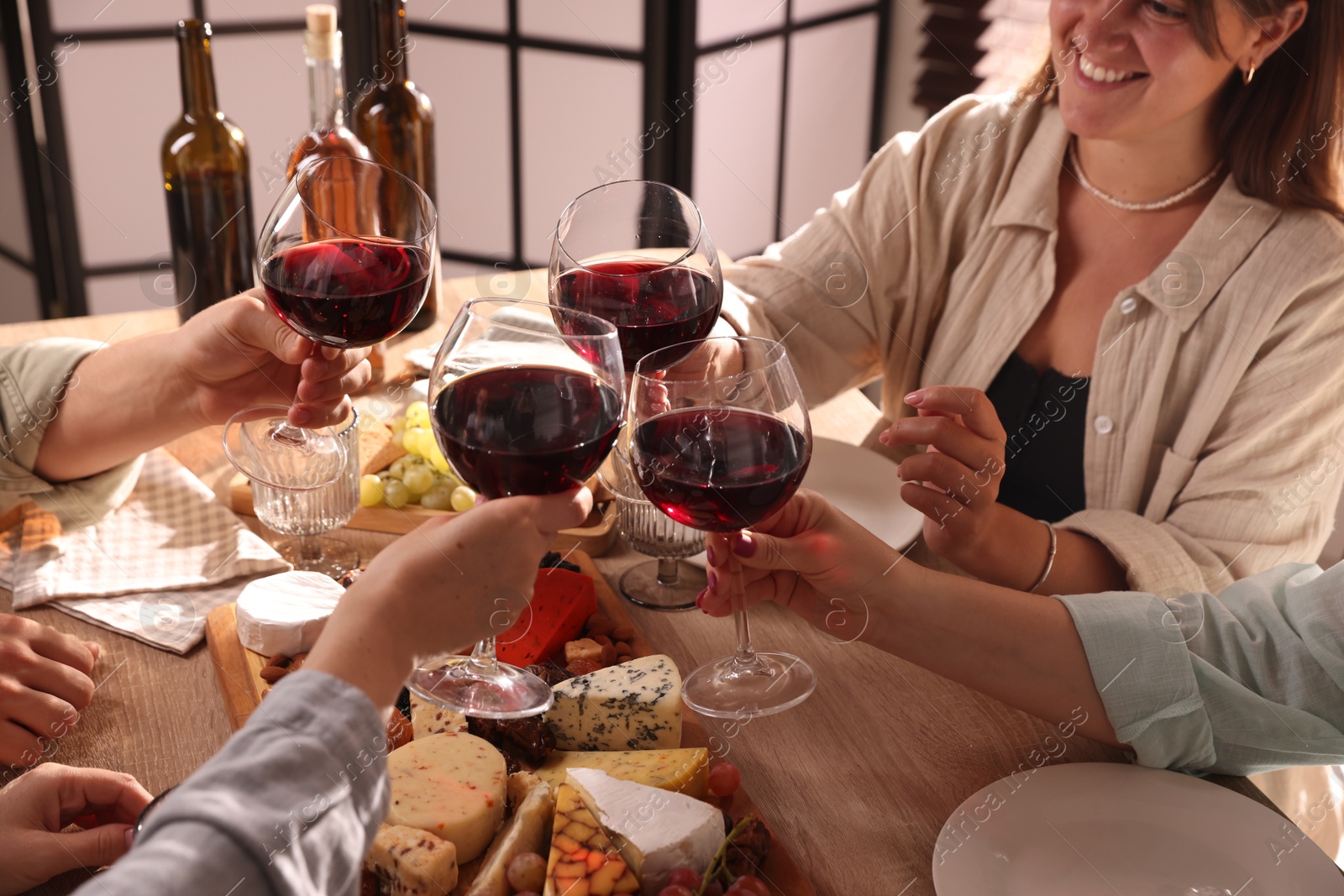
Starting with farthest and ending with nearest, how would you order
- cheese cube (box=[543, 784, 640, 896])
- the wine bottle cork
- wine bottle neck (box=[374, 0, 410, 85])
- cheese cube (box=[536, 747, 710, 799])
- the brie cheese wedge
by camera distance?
wine bottle neck (box=[374, 0, 410, 85]), the wine bottle cork, the brie cheese wedge, cheese cube (box=[536, 747, 710, 799]), cheese cube (box=[543, 784, 640, 896])

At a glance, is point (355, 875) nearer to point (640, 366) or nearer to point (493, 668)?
point (493, 668)

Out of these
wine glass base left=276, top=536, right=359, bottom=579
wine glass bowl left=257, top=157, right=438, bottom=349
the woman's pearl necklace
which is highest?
wine glass bowl left=257, top=157, right=438, bottom=349

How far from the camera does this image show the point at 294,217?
1.02m

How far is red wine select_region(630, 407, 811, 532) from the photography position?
35.8 inches

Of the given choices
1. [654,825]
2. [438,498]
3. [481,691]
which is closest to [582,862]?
[654,825]

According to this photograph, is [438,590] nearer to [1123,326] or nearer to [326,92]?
[326,92]

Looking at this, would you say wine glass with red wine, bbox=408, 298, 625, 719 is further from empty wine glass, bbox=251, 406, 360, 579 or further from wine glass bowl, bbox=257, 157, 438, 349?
empty wine glass, bbox=251, 406, 360, 579

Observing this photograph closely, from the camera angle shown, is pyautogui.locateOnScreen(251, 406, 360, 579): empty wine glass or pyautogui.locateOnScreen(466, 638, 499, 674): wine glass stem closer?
pyautogui.locateOnScreen(466, 638, 499, 674): wine glass stem

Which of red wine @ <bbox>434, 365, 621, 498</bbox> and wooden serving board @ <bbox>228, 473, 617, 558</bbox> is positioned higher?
red wine @ <bbox>434, 365, 621, 498</bbox>

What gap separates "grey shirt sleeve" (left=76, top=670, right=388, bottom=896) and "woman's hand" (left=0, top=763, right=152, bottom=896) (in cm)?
21

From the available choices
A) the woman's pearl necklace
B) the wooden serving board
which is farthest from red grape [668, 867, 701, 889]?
the woman's pearl necklace

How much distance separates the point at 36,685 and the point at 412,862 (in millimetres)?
427

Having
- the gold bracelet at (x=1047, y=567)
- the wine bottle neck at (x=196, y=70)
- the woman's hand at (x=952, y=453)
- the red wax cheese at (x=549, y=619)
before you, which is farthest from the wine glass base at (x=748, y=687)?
the wine bottle neck at (x=196, y=70)

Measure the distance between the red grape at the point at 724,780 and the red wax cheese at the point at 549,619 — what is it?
0.79 feet
